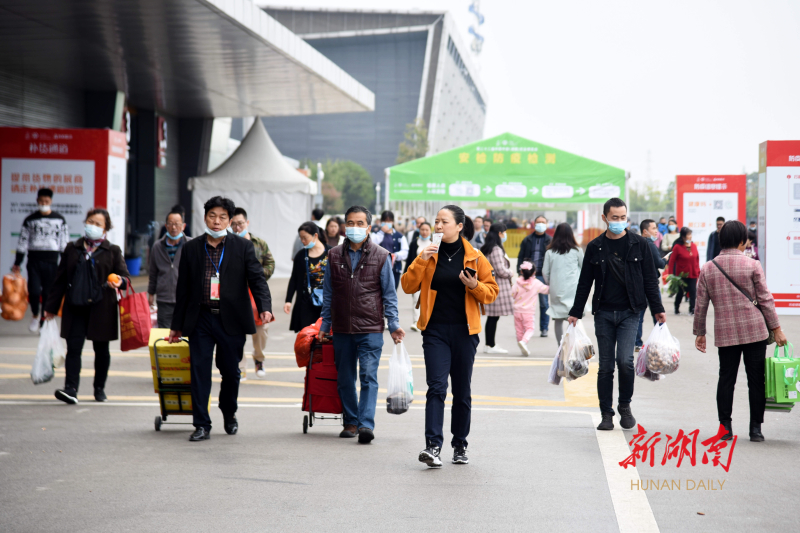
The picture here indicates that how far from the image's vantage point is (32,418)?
7285 millimetres

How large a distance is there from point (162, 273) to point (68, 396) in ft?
5.68

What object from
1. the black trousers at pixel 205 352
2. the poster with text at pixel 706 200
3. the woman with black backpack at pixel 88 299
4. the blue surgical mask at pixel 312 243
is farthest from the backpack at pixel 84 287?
the poster with text at pixel 706 200

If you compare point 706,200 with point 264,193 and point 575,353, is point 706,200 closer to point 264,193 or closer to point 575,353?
point 264,193

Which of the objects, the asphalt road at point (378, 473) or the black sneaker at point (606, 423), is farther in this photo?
the black sneaker at point (606, 423)

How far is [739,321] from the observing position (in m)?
6.59

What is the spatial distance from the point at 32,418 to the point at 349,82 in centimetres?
1739

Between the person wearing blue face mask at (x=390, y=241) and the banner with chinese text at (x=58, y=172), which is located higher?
the banner with chinese text at (x=58, y=172)

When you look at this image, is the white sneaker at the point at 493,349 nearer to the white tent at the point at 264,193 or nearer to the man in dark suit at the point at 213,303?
the man in dark suit at the point at 213,303

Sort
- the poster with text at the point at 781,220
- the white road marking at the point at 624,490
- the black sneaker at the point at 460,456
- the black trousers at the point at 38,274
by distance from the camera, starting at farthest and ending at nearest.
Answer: the black trousers at the point at 38,274
the poster with text at the point at 781,220
the black sneaker at the point at 460,456
the white road marking at the point at 624,490

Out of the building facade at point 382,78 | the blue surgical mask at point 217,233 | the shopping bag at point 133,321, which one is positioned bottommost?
the shopping bag at point 133,321

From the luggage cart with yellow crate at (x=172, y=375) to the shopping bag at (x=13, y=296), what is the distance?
601 cm

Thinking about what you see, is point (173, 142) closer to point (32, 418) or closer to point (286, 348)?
point (286, 348)

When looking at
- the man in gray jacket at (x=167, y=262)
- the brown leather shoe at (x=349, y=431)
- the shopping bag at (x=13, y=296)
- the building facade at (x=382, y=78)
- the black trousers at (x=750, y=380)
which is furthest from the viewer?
the building facade at (x=382, y=78)

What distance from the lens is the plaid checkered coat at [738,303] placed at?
6.57 meters
